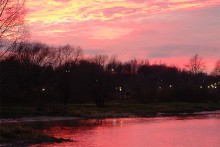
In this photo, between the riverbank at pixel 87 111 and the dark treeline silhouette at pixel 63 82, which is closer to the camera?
the riverbank at pixel 87 111

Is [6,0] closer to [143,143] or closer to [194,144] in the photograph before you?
[143,143]

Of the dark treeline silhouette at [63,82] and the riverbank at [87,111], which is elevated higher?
the dark treeline silhouette at [63,82]

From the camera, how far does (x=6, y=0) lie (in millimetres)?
32750

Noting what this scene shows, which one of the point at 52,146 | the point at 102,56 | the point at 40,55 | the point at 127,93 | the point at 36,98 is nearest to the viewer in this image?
the point at 52,146

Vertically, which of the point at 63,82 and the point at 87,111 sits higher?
the point at 63,82

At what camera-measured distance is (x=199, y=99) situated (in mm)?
124312

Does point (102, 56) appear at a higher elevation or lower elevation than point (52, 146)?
higher

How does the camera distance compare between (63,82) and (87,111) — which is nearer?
(87,111)

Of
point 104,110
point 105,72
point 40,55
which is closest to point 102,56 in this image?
point 105,72

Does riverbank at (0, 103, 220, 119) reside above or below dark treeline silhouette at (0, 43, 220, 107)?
below

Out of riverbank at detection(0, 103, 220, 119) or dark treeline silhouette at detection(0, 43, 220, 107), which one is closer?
riverbank at detection(0, 103, 220, 119)

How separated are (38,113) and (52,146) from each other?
139 feet

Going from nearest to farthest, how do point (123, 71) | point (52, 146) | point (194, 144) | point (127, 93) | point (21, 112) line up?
point (52, 146) → point (194, 144) → point (21, 112) → point (127, 93) → point (123, 71)

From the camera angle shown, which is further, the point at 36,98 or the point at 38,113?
the point at 36,98
